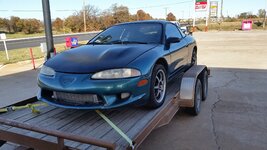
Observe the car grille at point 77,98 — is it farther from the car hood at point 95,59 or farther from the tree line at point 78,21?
the tree line at point 78,21

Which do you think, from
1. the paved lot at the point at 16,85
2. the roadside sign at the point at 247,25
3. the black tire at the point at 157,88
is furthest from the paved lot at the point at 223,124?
the roadside sign at the point at 247,25

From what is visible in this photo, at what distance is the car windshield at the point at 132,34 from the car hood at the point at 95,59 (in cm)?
47

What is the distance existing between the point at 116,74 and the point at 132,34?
139 centimetres

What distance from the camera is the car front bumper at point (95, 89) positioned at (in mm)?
2639

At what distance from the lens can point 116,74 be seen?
8.98 feet

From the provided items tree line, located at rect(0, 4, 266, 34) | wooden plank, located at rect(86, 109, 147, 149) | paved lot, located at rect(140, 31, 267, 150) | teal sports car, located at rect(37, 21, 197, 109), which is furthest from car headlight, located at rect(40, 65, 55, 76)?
tree line, located at rect(0, 4, 266, 34)

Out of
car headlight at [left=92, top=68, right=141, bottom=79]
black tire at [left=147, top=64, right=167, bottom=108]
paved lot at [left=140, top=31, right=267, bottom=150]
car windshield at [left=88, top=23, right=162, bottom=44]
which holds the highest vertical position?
car windshield at [left=88, top=23, right=162, bottom=44]

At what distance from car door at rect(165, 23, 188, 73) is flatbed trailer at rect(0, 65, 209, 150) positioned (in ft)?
2.48

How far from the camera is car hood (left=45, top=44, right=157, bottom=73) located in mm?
2764

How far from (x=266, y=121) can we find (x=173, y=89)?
1.70 m

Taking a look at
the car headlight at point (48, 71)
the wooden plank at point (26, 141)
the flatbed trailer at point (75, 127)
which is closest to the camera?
the flatbed trailer at point (75, 127)

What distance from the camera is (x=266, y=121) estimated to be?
13.4ft

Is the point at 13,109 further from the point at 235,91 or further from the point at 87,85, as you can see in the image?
the point at 235,91

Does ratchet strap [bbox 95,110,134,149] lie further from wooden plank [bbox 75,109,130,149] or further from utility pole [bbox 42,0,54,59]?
utility pole [bbox 42,0,54,59]
